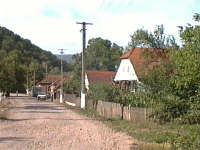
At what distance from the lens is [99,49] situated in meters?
133

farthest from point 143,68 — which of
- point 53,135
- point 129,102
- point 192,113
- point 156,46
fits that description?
point 53,135

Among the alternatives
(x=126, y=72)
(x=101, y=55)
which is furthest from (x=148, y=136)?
(x=101, y=55)

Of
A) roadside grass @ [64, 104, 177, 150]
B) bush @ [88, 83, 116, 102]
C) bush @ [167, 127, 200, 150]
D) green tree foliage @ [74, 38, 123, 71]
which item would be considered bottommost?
roadside grass @ [64, 104, 177, 150]

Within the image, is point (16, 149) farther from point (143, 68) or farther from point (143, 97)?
point (143, 68)

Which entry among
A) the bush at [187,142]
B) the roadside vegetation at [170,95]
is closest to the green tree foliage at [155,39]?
the roadside vegetation at [170,95]

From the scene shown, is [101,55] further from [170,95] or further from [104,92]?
[170,95]

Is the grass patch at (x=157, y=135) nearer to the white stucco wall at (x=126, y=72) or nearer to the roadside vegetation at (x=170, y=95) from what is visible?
the roadside vegetation at (x=170, y=95)

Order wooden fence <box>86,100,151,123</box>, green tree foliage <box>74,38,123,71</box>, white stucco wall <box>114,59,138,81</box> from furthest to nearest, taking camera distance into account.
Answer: green tree foliage <box>74,38,123,71</box> < white stucco wall <box>114,59,138,81</box> < wooden fence <box>86,100,151,123</box>

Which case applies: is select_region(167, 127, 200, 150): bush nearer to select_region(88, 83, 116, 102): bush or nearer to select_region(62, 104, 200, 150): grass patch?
select_region(62, 104, 200, 150): grass patch

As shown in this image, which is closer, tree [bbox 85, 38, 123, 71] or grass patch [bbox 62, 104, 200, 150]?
grass patch [bbox 62, 104, 200, 150]

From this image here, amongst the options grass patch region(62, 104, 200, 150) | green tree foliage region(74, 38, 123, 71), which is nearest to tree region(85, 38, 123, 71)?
green tree foliage region(74, 38, 123, 71)

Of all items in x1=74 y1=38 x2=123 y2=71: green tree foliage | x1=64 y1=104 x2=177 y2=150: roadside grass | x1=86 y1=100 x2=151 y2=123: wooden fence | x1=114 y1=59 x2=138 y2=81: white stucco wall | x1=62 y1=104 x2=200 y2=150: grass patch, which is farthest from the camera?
x1=74 y1=38 x2=123 y2=71: green tree foliage

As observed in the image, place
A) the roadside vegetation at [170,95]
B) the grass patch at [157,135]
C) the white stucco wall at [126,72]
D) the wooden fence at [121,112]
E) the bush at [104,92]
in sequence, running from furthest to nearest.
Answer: the white stucco wall at [126,72] → the bush at [104,92] → the wooden fence at [121,112] → the grass patch at [157,135] → the roadside vegetation at [170,95]

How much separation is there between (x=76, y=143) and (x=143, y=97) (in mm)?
14244
